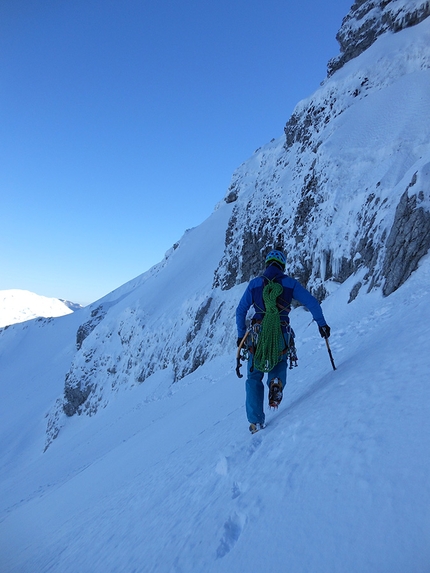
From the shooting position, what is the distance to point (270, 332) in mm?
4504

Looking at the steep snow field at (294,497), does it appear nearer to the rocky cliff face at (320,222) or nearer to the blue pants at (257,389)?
the blue pants at (257,389)

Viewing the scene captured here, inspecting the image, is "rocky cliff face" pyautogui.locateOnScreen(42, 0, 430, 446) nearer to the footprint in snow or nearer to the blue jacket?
the blue jacket

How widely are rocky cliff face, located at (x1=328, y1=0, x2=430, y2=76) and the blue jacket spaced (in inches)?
1258

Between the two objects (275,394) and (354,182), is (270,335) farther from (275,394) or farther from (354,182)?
(354,182)

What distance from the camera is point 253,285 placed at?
4.73 m

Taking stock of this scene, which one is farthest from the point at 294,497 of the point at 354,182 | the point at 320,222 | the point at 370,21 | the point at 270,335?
the point at 370,21

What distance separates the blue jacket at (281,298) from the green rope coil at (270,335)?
0.10 m

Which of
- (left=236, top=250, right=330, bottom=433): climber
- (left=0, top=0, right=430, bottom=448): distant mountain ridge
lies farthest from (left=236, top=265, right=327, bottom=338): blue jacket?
(left=0, top=0, right=430, bottom=448): distant mountain ridge

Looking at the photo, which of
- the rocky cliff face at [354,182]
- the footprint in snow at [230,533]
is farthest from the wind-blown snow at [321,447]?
the rocky cliff face at [354,182]

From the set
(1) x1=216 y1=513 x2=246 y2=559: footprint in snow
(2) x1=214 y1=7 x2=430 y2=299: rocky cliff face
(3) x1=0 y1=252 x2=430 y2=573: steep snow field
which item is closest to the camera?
(3) x1=0 y1=252 x2=430 y2=573: steep snow field

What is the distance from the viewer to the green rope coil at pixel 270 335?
14.6 ft

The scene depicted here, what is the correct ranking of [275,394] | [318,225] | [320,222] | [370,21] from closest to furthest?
[275,394] → [320,222] → [318,225] → [370,21]

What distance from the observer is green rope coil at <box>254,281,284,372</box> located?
4.46 m

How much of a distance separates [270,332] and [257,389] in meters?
0.79
